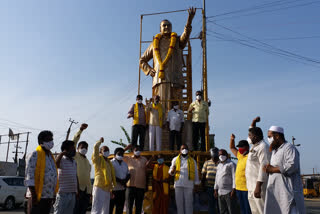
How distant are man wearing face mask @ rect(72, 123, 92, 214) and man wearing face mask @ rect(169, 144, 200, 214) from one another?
217 centimetres

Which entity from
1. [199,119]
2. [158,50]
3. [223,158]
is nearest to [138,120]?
[199,119]

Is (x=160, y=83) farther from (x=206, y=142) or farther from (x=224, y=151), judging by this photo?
(x=224, y=151)

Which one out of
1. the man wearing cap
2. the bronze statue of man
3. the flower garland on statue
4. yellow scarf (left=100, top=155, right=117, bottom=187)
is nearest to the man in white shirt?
the bronze statue of man

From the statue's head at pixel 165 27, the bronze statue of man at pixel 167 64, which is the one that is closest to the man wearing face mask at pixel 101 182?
the bronze statue of man at pixel 167 64

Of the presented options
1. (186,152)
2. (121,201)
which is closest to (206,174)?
(186,152)

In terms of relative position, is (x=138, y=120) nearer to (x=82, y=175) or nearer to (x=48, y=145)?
(x=82, y=175)

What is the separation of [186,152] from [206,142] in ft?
6.89

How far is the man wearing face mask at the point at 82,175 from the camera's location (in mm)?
6707

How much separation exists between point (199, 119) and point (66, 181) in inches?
Answer: 201

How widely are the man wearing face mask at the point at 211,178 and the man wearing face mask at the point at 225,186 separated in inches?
20.9

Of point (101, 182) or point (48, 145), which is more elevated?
point (48, 145)

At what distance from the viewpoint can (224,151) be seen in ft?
25.0

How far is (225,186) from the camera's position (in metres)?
7.18

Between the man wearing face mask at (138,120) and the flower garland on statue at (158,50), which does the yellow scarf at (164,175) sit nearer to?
the man wearing face mask at (138,120)
